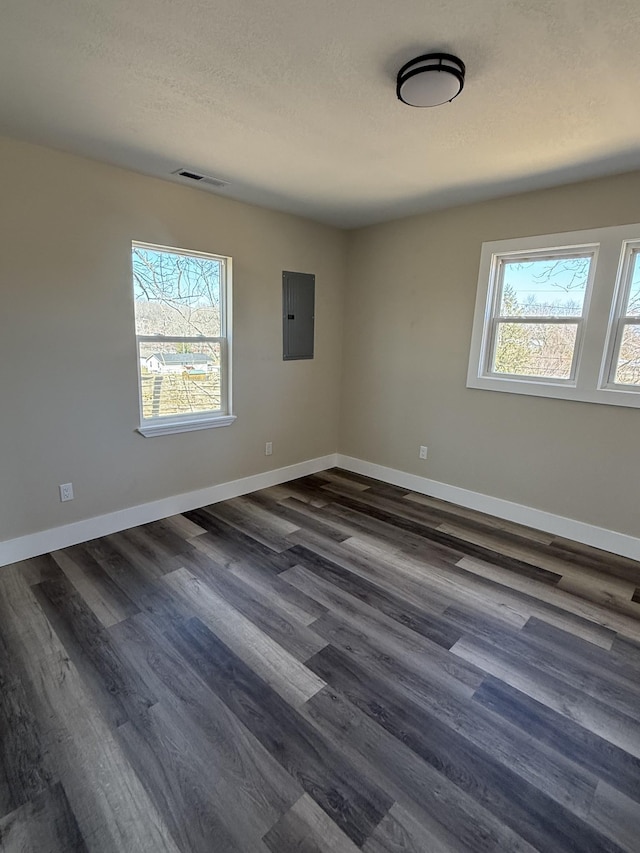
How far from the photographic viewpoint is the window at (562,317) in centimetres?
281

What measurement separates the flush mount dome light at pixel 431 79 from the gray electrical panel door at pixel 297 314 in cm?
225

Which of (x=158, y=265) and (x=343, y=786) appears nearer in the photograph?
(x=343, y=786)

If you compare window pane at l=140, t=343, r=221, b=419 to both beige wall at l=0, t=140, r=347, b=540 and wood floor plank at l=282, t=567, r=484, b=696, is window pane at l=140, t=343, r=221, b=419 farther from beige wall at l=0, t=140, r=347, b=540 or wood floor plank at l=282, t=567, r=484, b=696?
wood floor plank at l=282, t=567, r=484, b=696

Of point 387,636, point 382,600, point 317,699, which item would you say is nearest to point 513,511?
point 382,600

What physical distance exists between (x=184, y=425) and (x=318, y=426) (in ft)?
5.26

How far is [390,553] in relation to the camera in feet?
9.57

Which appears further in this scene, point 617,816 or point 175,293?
point 175,293

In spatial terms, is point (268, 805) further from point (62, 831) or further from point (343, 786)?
point (62, 831)

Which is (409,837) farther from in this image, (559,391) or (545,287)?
(545,287)

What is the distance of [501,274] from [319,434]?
2309mm

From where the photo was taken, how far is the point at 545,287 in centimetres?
316

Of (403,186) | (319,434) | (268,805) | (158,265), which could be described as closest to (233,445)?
(319,434)

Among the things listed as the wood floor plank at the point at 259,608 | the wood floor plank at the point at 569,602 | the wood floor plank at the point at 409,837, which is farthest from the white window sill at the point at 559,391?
the wood floor plank at the point at 409,837

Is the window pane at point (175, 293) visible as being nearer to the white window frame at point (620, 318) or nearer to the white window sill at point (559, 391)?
the white window sill at point (559, 391)
